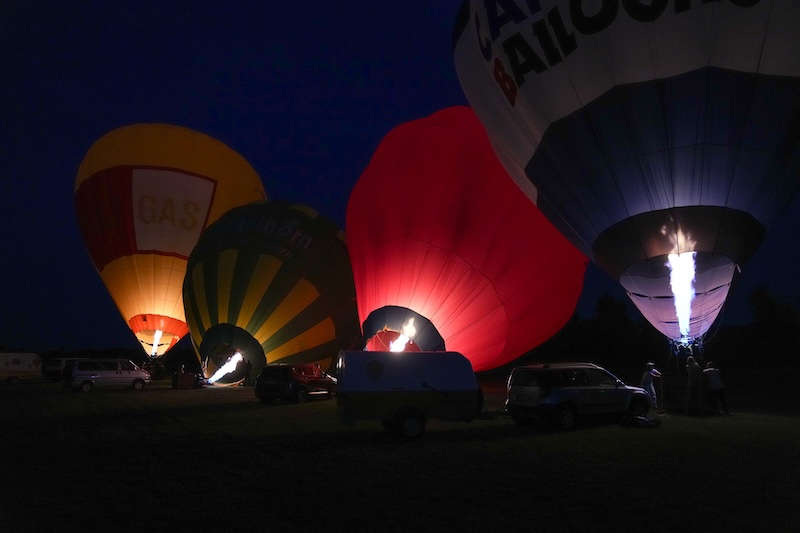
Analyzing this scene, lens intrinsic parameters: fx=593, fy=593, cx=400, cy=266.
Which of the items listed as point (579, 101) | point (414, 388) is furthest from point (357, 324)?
point (579, 101)

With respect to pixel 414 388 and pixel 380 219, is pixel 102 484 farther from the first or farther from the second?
pixel 380 219

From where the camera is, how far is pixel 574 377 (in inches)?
439

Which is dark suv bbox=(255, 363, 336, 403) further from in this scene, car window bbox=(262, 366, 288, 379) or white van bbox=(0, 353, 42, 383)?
white van bbox=(0, 353, 42, 383)

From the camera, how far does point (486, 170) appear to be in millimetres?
13602

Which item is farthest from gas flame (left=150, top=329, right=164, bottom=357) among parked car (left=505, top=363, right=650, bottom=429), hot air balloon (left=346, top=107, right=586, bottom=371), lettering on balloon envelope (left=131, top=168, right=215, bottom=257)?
parked car (left=505, top=363, right=650, bottom=429)

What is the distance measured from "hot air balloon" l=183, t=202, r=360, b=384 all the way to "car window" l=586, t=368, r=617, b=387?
28.7 feet

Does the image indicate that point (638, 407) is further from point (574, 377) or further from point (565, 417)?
point (565, 417)

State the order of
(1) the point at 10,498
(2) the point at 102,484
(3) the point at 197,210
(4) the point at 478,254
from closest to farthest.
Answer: (1) the point at 10,498 → (2) the point at 102,484 → (4) the point at 478,254 → (3) the point at 197,210

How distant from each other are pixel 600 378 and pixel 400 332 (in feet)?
13.2

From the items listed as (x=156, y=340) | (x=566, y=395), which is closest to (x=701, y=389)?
(x=566, y=395)

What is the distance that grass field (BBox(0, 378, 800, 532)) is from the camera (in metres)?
5.04

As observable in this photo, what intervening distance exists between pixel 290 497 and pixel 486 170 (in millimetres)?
9515

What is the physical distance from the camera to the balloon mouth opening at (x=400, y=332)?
1212 cm

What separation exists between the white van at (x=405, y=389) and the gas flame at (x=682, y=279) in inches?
158
